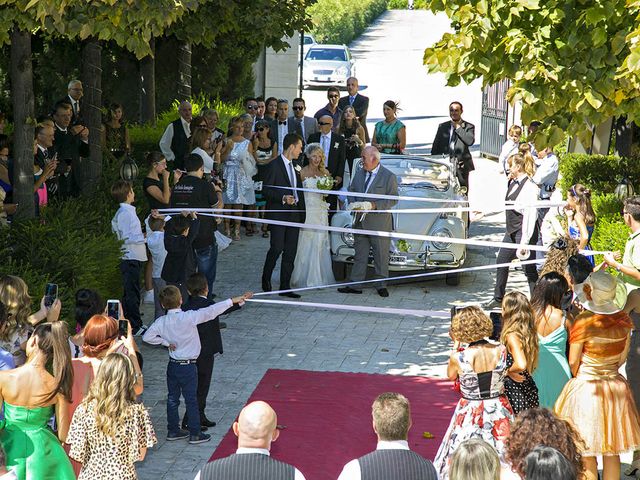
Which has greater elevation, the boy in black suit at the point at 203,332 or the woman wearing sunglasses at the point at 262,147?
the woman wearing sunglasses at the point at 262,147

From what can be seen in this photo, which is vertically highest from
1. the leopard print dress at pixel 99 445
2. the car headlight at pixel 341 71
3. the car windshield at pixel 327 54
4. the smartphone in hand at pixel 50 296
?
the car windshield at pixel 327 54

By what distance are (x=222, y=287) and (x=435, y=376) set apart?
438cm

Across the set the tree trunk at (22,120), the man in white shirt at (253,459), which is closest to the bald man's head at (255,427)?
the man in white shirt at (253,459)

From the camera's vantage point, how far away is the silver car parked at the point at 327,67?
148 ft

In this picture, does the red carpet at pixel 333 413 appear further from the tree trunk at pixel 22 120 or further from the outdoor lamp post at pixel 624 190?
the outdoor lamp post at pixel 624 190

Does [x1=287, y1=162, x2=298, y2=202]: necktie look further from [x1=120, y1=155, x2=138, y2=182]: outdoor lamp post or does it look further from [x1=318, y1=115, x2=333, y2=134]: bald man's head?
[x1=318, y1=115, x2=333, y2=134]: bald man's head

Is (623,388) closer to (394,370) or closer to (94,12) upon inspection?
(394,370)

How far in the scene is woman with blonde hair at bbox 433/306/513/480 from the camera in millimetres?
7465

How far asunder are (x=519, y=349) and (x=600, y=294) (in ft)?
2.47

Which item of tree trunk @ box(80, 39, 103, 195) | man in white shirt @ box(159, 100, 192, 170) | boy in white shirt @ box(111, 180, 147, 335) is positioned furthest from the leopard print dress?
man in white shirt @ box(159, 100, 192, 170)

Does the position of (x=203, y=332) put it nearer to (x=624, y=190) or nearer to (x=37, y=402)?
(x=37, y=402)

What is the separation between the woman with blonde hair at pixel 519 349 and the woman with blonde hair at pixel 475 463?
270 cm

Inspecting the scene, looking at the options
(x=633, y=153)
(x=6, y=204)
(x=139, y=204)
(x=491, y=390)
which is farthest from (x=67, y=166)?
(x=633, y=153)

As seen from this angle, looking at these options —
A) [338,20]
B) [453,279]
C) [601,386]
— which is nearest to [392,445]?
[601,386]
